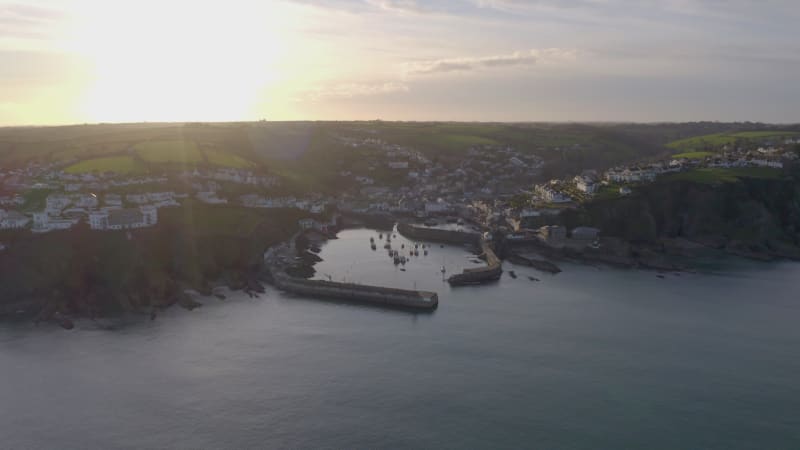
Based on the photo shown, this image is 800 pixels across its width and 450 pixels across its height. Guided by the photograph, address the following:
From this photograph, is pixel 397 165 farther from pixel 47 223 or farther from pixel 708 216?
pixel 47 223

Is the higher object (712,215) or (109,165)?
(109,165)

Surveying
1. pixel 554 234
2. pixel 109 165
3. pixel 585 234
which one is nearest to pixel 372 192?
pixel 109 165

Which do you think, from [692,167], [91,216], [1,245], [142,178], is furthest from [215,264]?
[692,167]

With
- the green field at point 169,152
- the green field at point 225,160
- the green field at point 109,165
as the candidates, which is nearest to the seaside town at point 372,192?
the green field at point 109,165

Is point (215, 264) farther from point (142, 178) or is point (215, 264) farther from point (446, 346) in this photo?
point (142, 178)

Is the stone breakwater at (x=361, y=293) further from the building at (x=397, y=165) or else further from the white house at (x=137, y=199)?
the building at (x=397, y=165)

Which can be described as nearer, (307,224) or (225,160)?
(307,224)

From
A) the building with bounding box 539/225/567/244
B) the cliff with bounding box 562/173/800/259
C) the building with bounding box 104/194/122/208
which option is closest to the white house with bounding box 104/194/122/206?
the building with bounding box 104/194/122/208

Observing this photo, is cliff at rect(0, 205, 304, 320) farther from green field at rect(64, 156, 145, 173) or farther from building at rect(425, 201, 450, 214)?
building at rect(425, 201, 450, 214)
